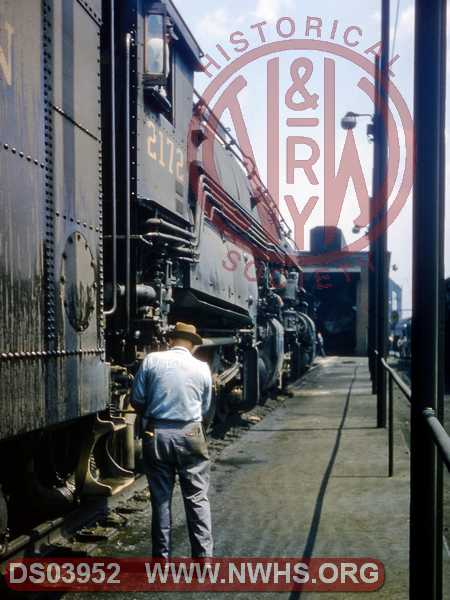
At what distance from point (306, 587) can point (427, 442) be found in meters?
2.09

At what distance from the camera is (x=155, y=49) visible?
20.3 ft

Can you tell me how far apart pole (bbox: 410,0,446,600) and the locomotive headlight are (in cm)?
329

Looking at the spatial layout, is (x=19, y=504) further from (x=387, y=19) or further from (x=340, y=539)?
(x=387, y=19)

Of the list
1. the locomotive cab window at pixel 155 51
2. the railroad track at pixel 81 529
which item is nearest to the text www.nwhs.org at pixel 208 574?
the railroad track at pixel 81 529

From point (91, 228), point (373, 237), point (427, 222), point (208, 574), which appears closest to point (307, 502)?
point (208, 574)

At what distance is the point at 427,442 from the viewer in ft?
9.77

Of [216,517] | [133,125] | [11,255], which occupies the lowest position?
[216,517]

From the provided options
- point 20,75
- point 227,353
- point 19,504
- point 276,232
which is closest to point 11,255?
point 20,75

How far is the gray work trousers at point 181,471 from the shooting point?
16.4 feet

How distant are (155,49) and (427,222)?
12.2 feet

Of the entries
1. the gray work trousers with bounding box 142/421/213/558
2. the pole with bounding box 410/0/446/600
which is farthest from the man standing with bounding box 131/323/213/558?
the pole with bounding box 410/0/446/600

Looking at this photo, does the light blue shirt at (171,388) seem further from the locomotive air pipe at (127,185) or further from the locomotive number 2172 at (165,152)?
the locomotive number 2172 at (165,152)

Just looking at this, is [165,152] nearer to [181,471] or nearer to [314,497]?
[181,471]

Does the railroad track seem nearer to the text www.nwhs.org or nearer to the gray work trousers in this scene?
the text www.nwhs.org
